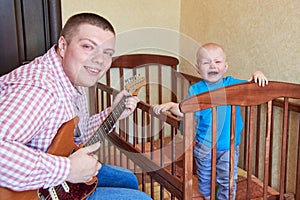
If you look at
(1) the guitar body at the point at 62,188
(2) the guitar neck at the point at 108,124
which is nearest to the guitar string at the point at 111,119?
(2) the guitar neck at the point at 108,124

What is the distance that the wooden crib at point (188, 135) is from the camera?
1167 mm

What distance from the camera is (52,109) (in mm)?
951

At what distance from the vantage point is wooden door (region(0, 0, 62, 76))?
2.04 metres

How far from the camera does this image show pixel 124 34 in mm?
2441

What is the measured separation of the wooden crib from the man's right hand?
0.31 m

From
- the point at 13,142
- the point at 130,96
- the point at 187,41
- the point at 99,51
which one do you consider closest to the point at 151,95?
the point at 187,41

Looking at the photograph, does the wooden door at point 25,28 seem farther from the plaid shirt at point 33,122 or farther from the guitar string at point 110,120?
the plaid shirt at point 33,122

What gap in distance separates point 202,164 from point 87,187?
0.56 metres

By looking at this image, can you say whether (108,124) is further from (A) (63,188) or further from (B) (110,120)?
(A) (63,188)

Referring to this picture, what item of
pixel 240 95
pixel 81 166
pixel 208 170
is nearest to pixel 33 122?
pixel 81 166

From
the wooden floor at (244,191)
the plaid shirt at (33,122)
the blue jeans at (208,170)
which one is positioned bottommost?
the wooden floor at (244,191)

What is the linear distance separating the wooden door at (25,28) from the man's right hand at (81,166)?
1.29 meters

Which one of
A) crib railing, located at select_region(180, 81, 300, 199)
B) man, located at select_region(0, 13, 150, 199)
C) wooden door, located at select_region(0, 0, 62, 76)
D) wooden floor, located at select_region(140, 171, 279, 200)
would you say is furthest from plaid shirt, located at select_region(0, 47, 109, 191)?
wooden door, located at select_region(0, 0, 62, 76)

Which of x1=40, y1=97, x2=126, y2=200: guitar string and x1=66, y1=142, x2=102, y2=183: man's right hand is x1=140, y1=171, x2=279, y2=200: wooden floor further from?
x1=66, y1=142, x2=102, y2=183: man's right hand
